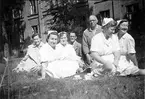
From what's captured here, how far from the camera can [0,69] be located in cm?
234

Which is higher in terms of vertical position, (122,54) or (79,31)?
(79,31)

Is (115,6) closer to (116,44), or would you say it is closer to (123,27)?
(123,27)

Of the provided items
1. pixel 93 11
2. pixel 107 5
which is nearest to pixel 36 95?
pixel 93 11

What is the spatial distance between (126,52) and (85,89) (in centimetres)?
103

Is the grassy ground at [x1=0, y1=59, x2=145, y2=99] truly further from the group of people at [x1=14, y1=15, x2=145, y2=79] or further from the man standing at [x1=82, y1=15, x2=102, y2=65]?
the man standing at [x1=82, y1=15, x2=102, y2=65]

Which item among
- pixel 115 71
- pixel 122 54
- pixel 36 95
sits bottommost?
pixel 36 95

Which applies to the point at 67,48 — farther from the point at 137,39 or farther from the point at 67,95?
the point at 137,39

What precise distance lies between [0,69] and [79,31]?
102 inches

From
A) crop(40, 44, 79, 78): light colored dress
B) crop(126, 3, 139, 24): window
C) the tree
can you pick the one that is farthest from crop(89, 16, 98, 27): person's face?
crop(126, 3, 139, 24): window

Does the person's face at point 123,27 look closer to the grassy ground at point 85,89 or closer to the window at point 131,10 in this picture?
the grassy ground at point 85,89

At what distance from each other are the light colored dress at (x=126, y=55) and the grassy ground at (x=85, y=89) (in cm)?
12

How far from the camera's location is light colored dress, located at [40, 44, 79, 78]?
9.97 feet

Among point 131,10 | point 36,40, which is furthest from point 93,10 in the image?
point 36,40

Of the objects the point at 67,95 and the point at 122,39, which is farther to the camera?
the point at 122,39
